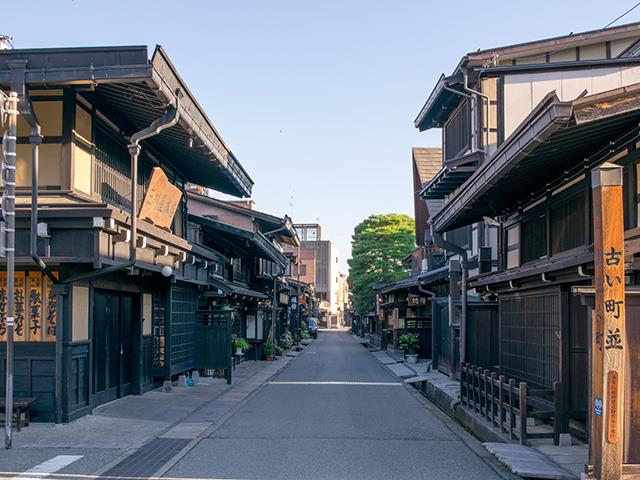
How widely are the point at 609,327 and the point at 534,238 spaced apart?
23.6 feet

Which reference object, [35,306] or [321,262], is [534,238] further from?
[321,262]

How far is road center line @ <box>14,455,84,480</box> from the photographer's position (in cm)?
941

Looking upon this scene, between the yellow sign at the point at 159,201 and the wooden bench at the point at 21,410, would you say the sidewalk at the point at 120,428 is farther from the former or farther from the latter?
the yellow sign at the point at 159,201

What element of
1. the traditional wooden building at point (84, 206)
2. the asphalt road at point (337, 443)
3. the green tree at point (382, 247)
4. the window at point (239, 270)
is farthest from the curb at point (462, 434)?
the green tree at point (382, 247)

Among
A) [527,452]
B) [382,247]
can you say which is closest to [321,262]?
[382,247]

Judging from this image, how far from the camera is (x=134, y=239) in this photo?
1405 cm

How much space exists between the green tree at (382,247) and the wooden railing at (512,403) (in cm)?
4411

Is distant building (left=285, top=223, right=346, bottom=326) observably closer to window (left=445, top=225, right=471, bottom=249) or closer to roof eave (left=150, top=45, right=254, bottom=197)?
window (left=445, top=225, right=471, bottom=249)

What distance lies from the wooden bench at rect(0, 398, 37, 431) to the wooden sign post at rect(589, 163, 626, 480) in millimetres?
9408

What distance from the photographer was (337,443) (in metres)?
12.2

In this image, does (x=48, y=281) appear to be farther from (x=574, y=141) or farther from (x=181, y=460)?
(x=574, y=141)

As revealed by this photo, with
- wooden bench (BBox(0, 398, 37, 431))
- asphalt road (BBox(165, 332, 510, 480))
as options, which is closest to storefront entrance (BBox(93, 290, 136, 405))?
wooden bench (BBox(0, 398, 37, 431))

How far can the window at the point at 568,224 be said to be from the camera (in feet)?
38.3

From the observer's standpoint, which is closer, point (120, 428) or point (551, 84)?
point (120, 428)
